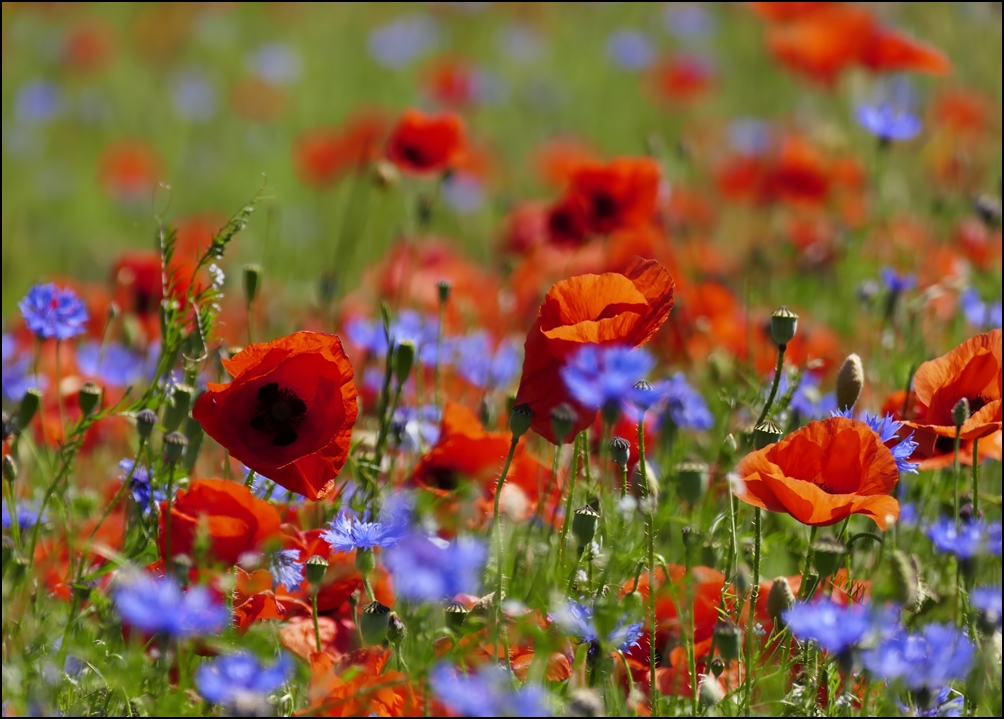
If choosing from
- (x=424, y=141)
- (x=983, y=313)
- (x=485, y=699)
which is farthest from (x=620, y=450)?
(x=424, y=141)

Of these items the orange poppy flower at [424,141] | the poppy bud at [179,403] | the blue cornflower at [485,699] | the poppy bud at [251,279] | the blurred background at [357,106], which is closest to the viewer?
the blue cornflower at [485,699]

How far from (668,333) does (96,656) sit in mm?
1519

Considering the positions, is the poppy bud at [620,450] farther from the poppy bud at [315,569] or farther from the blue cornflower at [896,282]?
the blue cornflower at [896,282]

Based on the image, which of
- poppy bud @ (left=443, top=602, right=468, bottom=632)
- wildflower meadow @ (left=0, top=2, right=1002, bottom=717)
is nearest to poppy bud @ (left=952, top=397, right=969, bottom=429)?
wildflower meadow @ (left=0, top=2, right=1002, bottom=717)

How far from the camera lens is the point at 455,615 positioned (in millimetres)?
1190

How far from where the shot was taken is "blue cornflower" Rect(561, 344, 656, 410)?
3.56 ft

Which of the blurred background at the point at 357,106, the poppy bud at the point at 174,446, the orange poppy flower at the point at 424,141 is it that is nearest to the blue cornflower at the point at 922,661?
the poppy bud at the point at 174,446

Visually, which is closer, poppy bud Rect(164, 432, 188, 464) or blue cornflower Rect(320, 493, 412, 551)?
blue cornflower Rect(320, 493, 412, 551)

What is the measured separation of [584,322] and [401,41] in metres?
5.23

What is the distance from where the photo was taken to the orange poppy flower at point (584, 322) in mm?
1221

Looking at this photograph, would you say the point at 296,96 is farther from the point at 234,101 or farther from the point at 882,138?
the point at 882,138

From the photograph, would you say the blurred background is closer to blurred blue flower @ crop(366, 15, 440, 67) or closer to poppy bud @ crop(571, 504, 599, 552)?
blurred blue flower @ crop(366, 15, 440, 67)

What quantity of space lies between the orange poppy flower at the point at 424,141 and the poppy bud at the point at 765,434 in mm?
1149

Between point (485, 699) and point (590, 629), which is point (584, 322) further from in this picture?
point (485, 699)
